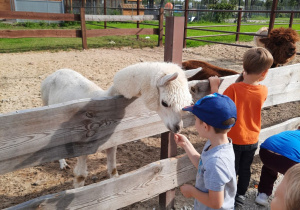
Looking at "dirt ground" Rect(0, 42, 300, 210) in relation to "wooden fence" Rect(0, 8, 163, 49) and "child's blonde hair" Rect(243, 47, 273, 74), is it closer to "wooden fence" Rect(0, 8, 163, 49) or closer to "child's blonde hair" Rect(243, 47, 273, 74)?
"wooden fence" Rect(0, 8, 163, 49)

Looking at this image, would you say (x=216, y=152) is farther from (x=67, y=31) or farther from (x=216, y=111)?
(x=67, y=31)

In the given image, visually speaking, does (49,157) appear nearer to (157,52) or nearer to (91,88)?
(91,88)

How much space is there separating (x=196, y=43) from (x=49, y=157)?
38.2 ft

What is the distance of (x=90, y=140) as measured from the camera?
5.98 ft

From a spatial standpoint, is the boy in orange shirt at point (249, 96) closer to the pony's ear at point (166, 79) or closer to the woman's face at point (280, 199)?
the pony's ear at point (166, 79)

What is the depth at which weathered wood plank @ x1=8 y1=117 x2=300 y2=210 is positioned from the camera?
1.74 m

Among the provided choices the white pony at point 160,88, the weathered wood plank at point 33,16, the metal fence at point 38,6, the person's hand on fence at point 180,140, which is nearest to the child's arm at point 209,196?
the person's hand on fence at point 180,140

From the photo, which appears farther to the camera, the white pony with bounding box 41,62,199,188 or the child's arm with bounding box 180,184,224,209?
the white pony with bounding box 41,62,199,188

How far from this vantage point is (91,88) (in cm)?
Answer: 281

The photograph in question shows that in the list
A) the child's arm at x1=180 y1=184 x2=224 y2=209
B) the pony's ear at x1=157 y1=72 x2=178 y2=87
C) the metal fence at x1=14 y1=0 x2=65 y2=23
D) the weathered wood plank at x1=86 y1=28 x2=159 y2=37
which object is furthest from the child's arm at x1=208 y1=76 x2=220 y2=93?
the metal fence at x1=14 y1=0 x2=65 y2=23

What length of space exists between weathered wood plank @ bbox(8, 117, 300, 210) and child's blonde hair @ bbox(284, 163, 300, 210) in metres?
1.36

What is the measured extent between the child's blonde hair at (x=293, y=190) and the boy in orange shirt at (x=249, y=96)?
1.33m

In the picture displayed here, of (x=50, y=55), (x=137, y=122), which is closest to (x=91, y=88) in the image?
(x=137, y=122)

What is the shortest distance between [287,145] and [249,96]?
0.49 meters
